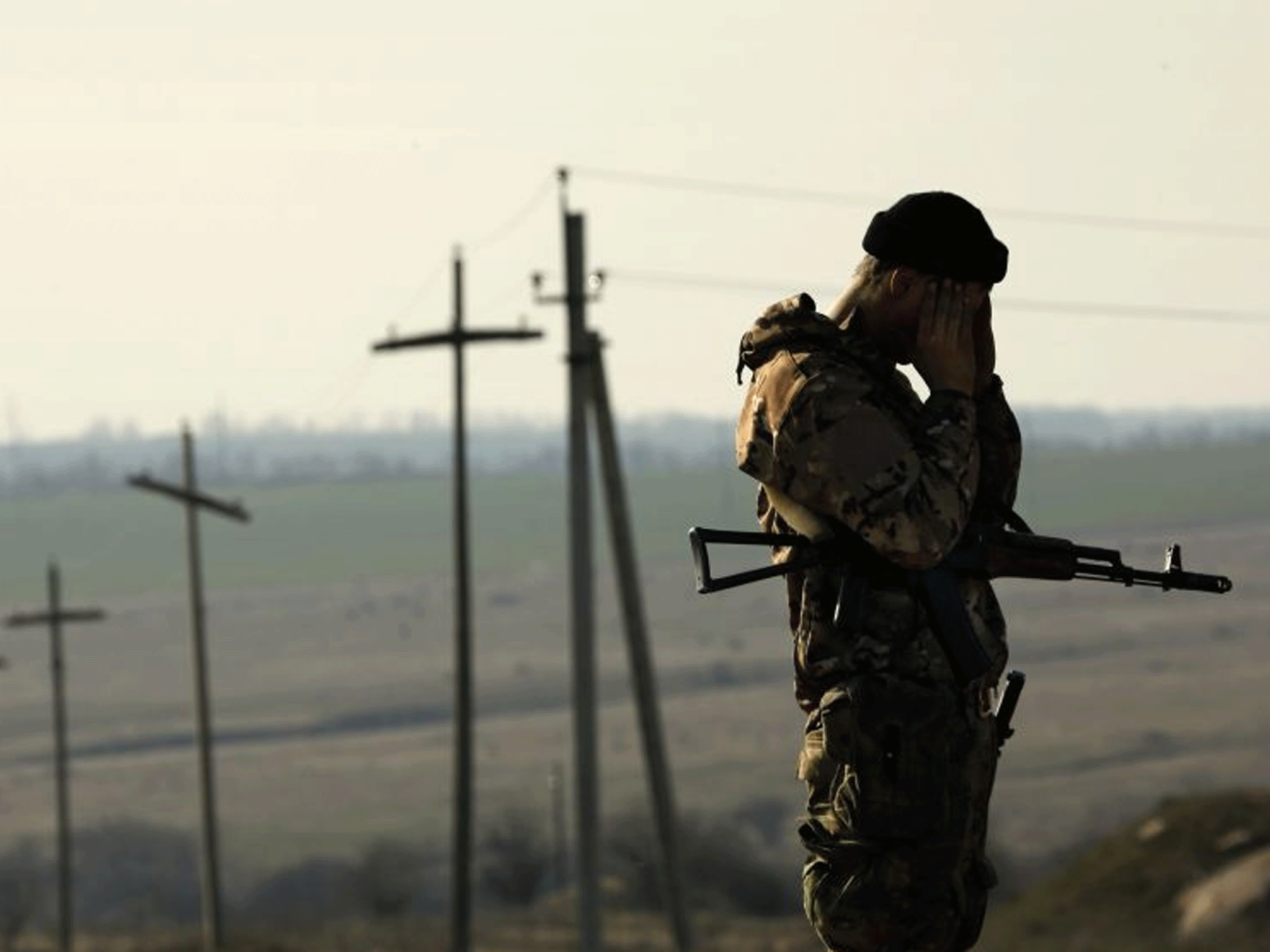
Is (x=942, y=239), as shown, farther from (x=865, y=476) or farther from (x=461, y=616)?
(x=461, y=616)

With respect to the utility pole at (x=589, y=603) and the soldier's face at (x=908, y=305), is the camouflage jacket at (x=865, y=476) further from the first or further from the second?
the utility pole at (x=589, y=603)

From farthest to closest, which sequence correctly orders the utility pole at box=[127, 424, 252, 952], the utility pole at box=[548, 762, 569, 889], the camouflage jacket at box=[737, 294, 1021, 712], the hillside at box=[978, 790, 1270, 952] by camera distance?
1. the utility pole at box=[548, 762, 569, 889]
2. the utility pole at box=[127, 424, 252, 952]
3. the hillside at box=[978, 790, 1270, 952]
4. the camouflage jacket at box=[737, 294, 1021, 712]

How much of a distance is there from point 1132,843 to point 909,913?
29.4 meters

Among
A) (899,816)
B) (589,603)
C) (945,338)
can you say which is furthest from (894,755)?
(589,603)

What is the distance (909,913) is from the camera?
7125 millimetres

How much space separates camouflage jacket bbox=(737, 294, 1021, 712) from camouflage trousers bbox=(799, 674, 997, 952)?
3.6 inches

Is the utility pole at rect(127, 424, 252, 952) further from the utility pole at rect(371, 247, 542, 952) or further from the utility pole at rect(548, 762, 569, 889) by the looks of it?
the utility pole at rect(548, 762, 569, 889)

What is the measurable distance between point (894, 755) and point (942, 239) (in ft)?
3.85

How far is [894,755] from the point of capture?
23.3ft

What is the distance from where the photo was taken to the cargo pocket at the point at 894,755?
23.3 feet

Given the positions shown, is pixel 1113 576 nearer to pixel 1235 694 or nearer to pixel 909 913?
pixel 909 913

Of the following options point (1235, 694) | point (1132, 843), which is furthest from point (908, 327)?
point (1235, 694)

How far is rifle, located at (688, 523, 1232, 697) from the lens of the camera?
23.3 ft

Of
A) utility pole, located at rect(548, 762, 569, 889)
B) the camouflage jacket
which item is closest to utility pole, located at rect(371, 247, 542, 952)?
the camouflage jacket
